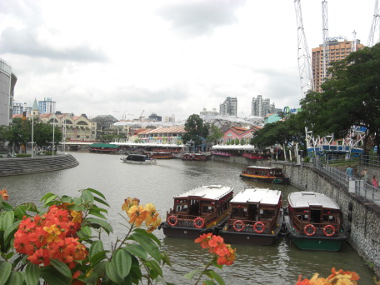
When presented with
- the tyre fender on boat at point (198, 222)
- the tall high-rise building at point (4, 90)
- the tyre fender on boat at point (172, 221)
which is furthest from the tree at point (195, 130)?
the tyre fender on boat at point (198, 222)

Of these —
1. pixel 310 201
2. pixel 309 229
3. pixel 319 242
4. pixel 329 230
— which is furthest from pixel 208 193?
pixel 329 230

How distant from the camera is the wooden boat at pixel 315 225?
15516 millimetres

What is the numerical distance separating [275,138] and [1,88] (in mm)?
46554

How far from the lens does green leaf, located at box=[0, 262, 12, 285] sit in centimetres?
254

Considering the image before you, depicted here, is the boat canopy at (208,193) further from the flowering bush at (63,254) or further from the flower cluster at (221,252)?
the flowering bush at (63,254)

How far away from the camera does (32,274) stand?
8.59 feet

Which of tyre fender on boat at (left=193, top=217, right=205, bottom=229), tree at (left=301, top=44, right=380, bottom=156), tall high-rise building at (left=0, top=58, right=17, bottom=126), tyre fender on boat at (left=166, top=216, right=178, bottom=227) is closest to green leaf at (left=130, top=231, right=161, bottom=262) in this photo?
tyre fender on boat at (left=193, top=217, right=205, bottom=229)

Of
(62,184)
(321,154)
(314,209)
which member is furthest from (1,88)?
(314,209)

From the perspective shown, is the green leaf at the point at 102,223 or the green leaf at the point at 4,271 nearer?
the green leaf at the point at 4,271

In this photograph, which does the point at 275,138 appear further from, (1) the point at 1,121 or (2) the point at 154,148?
(2) the point at 154,148

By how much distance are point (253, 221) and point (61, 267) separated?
14.7 m

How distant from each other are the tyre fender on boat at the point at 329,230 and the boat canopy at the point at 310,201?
4.34 feet

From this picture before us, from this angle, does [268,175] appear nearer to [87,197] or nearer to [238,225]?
[238,225]

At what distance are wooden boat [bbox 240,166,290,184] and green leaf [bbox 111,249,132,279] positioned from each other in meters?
40.1
